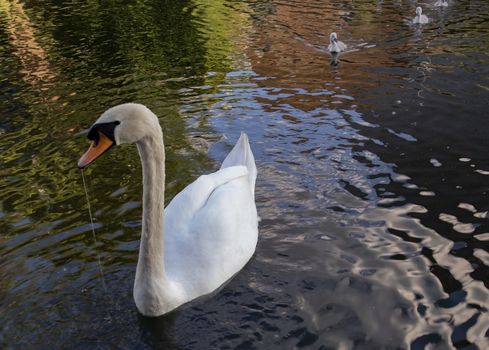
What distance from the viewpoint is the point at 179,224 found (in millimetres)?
5770

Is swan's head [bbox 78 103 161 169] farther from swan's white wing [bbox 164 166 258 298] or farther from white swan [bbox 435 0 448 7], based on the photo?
white swan [bbox 435 0 448 7]

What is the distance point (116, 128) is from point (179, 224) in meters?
1.60

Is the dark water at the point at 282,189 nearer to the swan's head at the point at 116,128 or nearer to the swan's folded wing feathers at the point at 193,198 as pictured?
the swan's folded wing feathers at the point at 193,198

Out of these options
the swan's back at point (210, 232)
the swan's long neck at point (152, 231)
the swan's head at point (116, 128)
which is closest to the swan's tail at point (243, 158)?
the swan's back at point (210, 232)

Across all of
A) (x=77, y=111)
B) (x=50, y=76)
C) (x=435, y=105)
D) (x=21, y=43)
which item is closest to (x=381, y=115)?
(x=435, y=105)

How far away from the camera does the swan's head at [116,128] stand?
14.3ft

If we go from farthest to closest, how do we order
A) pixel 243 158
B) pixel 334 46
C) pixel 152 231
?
pixel 334 46, pixel 243 158, pixel 152 231

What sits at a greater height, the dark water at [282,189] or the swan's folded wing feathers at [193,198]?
the swan's folded wing feathers at [193,198]

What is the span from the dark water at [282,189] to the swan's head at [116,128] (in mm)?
1644

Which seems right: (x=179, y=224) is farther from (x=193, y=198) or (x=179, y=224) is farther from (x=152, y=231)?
(x=152, y=231)

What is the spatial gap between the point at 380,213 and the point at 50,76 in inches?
380

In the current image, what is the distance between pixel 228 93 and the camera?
→ 1227cm

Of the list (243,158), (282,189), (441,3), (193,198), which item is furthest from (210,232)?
(441,3)

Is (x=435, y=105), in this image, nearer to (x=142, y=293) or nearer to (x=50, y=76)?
(x=142, y=293)
